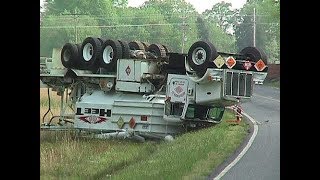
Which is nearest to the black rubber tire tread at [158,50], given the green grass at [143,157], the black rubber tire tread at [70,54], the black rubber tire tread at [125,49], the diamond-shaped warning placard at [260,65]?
the black rubber tire tread at [125,49]

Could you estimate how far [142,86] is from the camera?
5332 mm

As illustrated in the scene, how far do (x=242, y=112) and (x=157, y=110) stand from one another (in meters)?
1.34

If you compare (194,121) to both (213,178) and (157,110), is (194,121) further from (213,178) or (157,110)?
(213,178)

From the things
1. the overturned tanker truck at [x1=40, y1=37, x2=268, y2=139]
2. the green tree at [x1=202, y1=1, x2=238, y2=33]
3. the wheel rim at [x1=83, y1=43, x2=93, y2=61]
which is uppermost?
the green tree at [x1=202, y1=1, x2=238, y2=33]

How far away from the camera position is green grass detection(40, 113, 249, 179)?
3184 mm

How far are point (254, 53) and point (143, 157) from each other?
974mm

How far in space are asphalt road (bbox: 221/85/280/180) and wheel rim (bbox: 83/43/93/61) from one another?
1.50 metres

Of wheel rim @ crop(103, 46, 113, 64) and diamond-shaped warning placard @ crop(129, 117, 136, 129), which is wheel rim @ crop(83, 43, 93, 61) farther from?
diamond-shaped warning placard @ crop(129, 117, 136, 129)

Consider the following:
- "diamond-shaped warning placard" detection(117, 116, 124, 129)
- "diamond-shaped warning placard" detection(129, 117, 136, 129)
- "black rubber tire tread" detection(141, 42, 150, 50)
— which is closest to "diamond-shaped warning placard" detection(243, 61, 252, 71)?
"black rubber tire tread" detection(141, 42, 150, 50)

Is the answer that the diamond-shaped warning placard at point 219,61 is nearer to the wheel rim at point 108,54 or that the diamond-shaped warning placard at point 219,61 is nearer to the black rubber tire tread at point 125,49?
the black rubber tire tread at point 125,49

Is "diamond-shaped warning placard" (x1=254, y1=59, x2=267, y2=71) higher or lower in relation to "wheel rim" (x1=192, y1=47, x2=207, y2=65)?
lower
